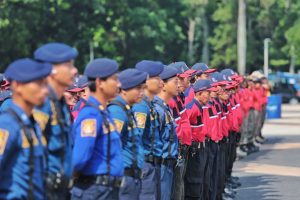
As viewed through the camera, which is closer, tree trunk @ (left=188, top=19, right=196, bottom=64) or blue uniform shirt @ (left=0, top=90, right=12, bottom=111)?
blue uniform shirt @ (left=0, top=90, right=12, bottom=111)

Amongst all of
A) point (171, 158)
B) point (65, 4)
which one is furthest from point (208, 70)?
point (65, 4)

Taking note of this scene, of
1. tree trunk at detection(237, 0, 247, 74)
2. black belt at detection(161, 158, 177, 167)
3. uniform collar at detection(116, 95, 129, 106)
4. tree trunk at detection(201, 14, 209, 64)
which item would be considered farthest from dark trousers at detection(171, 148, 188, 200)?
tree trunk at detection(201, 14, 209, 64)

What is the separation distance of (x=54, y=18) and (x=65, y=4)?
148 cm

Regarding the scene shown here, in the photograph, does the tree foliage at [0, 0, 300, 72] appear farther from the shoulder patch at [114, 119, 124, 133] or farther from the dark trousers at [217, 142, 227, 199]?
the shoulder patch at [114, 119, 124, 133]

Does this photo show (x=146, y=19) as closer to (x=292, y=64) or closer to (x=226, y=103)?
(x=292, y=64)

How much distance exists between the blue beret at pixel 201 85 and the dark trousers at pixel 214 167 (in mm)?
1149

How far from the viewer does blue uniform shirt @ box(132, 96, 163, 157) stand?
8984 millimetres

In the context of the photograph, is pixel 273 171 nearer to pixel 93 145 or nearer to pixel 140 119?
pixel 140 119

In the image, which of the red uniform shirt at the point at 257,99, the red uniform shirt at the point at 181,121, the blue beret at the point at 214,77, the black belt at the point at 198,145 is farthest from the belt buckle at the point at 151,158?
the red uniform shirt at the point at 257,99

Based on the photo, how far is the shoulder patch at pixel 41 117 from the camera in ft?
20.9

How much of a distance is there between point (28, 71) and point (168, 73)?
4.30 meters

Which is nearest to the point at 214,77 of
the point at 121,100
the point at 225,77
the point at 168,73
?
the point at 225,77

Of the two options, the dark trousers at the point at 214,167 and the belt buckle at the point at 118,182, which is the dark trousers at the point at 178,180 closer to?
the dark trousers at the point at 214,167

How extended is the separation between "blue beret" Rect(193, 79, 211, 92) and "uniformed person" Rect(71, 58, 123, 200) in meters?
4.70
